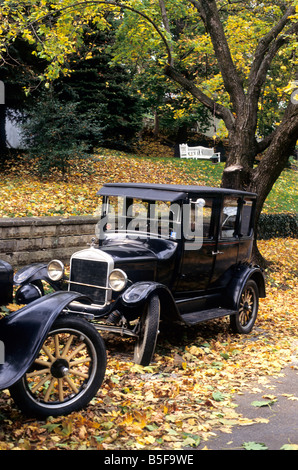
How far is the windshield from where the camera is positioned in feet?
Result: 22.0

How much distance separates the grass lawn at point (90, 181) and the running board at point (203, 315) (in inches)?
174

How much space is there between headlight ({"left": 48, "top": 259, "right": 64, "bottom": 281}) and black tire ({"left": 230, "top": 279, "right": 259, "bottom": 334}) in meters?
2.82

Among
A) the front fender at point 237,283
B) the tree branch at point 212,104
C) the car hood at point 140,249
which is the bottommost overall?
the front fender at point 237,283

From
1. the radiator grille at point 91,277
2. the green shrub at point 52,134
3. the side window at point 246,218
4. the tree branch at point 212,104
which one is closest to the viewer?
the radiator grille at point 91,277

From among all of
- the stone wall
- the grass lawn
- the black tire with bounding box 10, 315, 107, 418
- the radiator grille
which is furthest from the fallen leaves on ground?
the grass lawn

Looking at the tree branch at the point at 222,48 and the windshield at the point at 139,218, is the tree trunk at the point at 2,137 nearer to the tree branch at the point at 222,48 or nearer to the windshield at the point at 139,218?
the tree branch at the point at 222,48

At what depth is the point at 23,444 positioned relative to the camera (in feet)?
12.1

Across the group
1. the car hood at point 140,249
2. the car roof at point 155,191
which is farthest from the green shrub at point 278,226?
the car hood at point 140,249

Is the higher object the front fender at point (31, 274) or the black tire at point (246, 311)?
the front fender at point (31, 274)

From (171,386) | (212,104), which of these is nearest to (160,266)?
(171,386)

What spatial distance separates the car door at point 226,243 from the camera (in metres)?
7.41

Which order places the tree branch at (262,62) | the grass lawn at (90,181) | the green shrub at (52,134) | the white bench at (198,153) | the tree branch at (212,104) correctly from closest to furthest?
the grass lawn at (90,181) < the tree branch at (262,62) < the tree branch at (212,104) < the green shrub at (52,134) < the white bench at (198,153)

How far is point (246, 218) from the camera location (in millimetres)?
8320

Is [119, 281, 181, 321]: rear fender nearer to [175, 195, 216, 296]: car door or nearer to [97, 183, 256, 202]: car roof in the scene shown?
[175, 195, 216, 296]: car door
